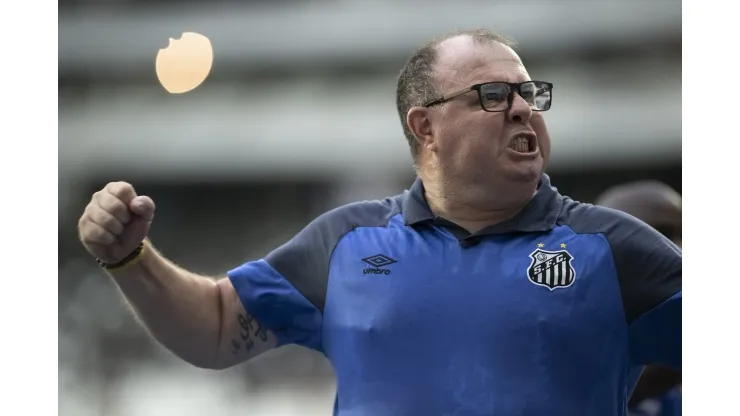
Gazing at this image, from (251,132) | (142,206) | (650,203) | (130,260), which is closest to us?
(142,206)

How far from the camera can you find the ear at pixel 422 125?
1597 mm

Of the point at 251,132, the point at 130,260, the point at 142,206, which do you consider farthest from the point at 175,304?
the point at 251,132

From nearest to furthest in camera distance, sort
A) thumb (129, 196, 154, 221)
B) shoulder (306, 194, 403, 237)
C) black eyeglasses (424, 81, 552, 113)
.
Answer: thumb (129, 196, 154, 221) < black eyeglasses (424, 81, 552, 113) < shoulder (306, 194, 403, 237)

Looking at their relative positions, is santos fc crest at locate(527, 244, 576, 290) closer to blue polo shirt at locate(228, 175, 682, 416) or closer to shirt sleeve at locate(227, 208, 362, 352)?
blue polo shirt at locate(228, 175, 682, 416)

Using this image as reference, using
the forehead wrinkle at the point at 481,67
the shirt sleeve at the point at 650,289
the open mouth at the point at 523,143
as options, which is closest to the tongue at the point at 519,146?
the open mouth at the point at 523,143

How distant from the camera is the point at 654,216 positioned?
175 centimetres

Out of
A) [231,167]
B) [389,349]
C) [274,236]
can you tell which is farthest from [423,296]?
[231,167]

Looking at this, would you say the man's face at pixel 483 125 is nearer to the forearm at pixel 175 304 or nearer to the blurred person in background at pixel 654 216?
the blurred person in background at pixel 654 216

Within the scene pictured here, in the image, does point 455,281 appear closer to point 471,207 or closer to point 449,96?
point 471,207

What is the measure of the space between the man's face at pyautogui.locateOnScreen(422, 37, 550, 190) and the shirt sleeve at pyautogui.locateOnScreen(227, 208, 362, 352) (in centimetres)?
25

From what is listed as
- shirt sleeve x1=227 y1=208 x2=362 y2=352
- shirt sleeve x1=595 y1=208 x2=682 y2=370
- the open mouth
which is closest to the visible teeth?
the open mouth

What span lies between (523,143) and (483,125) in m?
0.07

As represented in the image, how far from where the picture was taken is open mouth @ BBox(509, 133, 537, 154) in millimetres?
1510
